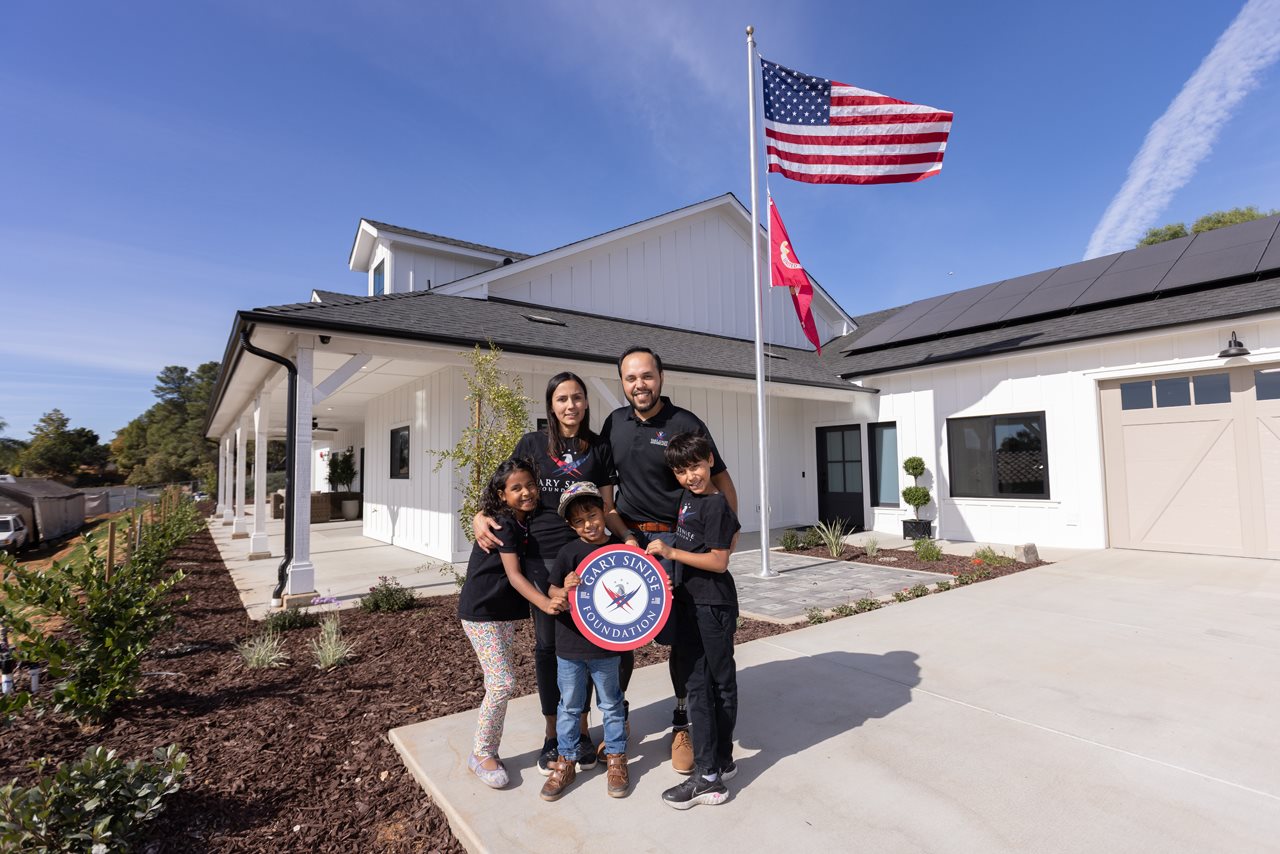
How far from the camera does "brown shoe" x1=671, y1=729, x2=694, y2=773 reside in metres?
2.54

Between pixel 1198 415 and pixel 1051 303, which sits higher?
pixel 1051 303

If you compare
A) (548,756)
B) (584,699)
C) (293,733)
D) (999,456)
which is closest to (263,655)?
(293,733)

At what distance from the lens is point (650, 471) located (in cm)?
266

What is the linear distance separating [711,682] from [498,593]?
0.96 m

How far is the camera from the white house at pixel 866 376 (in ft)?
24.2

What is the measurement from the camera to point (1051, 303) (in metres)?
10.4

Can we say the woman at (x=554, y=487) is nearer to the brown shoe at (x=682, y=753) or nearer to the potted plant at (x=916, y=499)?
the brown shoe at (x=682, y=753)

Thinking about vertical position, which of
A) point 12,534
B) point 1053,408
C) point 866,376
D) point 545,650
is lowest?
point 12,534

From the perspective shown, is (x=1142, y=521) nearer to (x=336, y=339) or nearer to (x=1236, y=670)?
(x=1236, y=670)

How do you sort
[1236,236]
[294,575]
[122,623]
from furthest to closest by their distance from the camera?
[1236,236], [294,575], [122,623]

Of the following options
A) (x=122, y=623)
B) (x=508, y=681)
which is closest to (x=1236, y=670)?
(x=508, y=681)

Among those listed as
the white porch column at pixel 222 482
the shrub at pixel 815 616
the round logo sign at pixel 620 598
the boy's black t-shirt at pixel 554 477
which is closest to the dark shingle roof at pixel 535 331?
the shrub at pixel 815 616

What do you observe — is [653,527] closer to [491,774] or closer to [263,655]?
[491,774]

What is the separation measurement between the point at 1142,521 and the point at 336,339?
10834 mm
